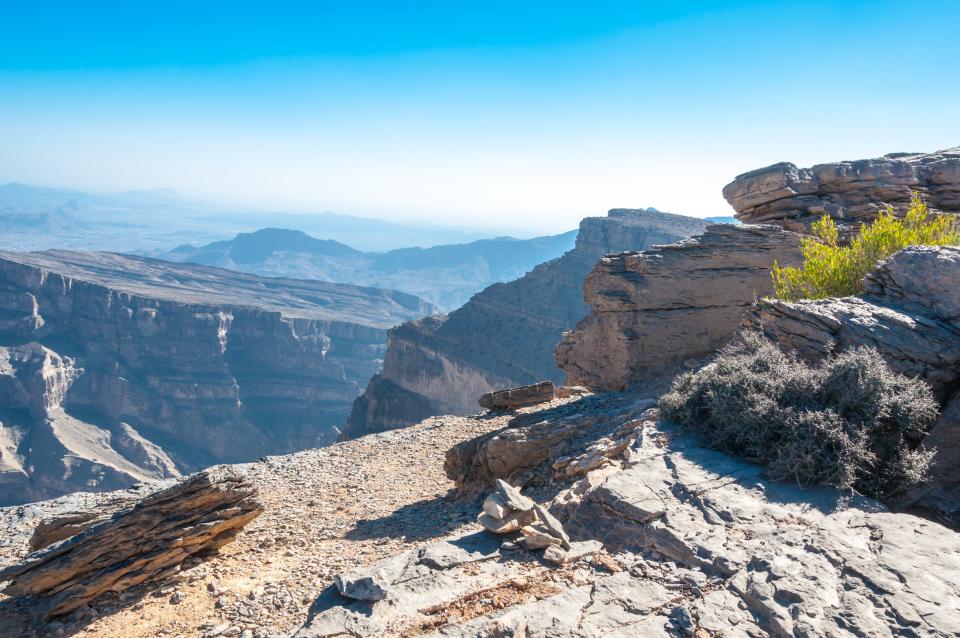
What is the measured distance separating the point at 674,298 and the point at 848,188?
769 centimetres

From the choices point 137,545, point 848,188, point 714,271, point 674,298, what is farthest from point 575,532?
point 848,188

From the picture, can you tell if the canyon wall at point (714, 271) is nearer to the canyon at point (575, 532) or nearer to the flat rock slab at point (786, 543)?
the canyon at point (575, 532)

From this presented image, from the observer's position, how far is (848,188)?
63.7 feet

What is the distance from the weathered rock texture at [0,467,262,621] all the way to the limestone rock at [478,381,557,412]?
9.72m

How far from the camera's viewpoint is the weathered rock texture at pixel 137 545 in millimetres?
7789

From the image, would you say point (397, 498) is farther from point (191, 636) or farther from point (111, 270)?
point (111, 270)

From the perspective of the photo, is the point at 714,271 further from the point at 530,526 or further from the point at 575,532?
the point at 530,526

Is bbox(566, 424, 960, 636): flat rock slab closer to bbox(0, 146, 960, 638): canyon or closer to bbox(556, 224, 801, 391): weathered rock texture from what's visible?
bbox(0, 146, 960, 638): canyon

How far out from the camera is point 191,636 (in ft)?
22.0

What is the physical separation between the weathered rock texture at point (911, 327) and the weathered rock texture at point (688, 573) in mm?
2265

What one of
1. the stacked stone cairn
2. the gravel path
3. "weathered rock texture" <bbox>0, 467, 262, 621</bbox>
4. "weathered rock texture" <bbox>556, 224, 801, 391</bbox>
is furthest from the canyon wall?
"weathered rock texture" <bbox>0, 467, 262, 621</bbox>

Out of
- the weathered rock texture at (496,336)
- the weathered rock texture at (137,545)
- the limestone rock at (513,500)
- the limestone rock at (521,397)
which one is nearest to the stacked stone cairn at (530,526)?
the limestone rock at (513,500)

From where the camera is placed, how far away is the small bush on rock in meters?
7.12

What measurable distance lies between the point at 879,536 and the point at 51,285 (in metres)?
121
